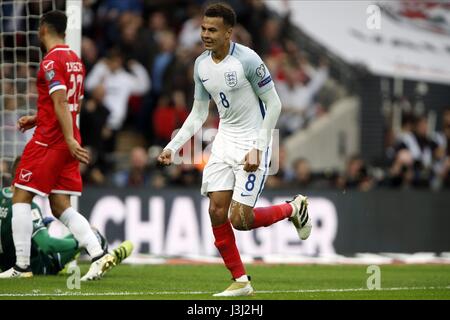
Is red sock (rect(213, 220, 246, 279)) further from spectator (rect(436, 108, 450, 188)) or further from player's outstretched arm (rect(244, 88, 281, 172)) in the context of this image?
spectator (rect(436, 108, 450, 188))

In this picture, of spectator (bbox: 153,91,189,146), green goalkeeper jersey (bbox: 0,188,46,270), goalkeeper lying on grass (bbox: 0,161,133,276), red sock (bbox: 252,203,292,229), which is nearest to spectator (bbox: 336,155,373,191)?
→ spectator (bbox: 153,91,189,146)

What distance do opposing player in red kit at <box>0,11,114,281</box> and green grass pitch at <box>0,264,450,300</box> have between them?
431 millimetres

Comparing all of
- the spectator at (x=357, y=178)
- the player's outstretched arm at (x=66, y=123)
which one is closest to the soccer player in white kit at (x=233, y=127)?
the player's outstretched arm at (x=66, y=123)

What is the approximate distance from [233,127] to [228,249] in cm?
102

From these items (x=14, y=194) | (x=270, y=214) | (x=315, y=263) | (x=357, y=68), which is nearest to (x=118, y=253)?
(x=14, y=194)

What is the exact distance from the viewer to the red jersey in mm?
10047

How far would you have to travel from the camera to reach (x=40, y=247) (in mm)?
11094

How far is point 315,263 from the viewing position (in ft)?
46.6

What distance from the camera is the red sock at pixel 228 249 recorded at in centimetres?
918

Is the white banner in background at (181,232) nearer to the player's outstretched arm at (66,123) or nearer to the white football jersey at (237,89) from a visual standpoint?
the player's outstretched arm at (66,123)

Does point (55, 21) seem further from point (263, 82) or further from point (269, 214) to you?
point (269, 214)

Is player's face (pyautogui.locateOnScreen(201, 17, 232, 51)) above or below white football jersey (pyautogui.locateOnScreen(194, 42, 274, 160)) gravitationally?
above

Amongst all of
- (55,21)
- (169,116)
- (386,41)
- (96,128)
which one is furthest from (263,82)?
(386,41)

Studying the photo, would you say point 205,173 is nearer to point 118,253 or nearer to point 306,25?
point 118,253
